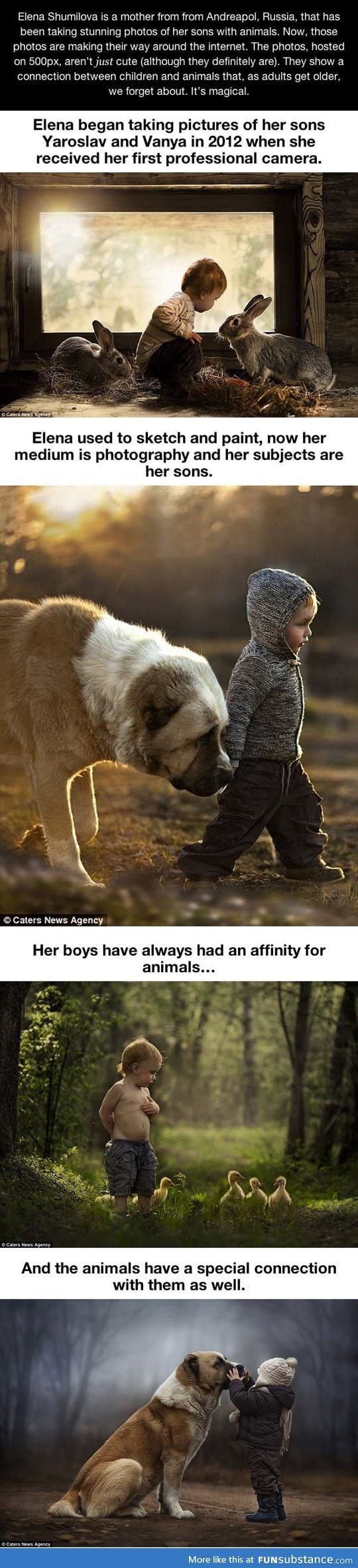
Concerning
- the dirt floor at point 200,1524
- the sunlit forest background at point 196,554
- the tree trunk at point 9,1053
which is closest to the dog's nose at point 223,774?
the sunlit forest background at point 196,554

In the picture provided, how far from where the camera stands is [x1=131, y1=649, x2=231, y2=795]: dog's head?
4379mm

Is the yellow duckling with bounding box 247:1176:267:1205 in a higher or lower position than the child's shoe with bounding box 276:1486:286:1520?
higher

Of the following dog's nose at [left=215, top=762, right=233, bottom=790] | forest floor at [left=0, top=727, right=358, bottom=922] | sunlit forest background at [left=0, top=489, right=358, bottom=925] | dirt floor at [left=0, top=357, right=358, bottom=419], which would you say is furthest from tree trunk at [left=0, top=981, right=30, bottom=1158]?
dirt floor at [left=0, top=357, right=358, bottom=419]

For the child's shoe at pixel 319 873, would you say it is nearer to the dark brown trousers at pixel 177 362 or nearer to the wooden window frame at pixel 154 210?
the dark brown trousers at pixel 177 362

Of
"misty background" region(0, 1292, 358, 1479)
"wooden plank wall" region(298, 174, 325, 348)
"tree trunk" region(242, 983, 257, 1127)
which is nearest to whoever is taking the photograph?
"misty background" region(0, 1292, 358, 1479)

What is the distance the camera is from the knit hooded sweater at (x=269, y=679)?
473 cm

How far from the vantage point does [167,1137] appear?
6199 millimetres

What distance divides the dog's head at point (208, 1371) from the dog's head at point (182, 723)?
2.01 m

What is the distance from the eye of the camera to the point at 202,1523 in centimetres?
455

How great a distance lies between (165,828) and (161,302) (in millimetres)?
2053

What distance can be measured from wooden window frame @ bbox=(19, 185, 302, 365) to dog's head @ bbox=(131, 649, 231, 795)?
4.93 feet

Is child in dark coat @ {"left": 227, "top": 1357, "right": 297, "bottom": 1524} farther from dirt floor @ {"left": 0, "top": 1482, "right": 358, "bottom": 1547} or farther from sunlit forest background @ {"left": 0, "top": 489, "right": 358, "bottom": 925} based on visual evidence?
sunlit forest background @ {"left": 0, "top": 489, "right": 358, "bottom": 925}
